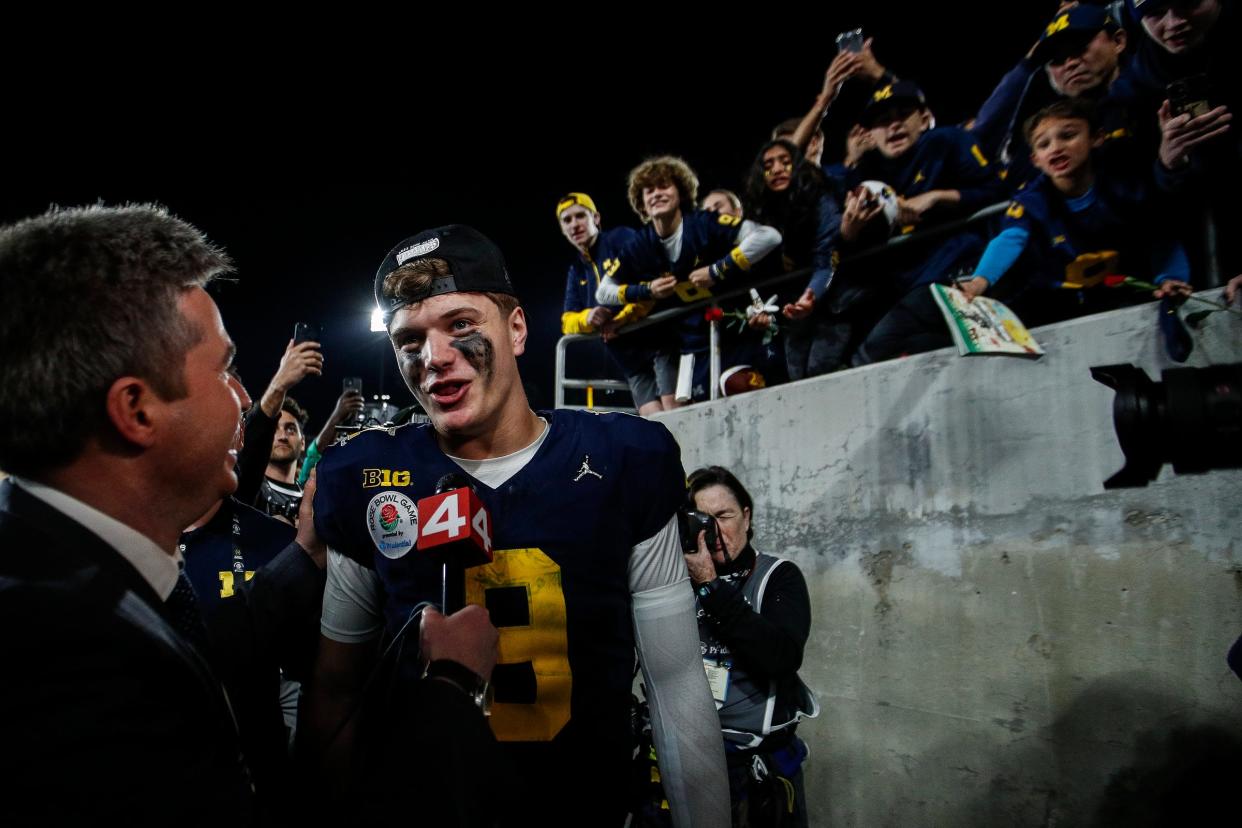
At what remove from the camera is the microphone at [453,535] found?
1505 millimetres

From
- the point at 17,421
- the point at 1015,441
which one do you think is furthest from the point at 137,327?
the point at 1015,441

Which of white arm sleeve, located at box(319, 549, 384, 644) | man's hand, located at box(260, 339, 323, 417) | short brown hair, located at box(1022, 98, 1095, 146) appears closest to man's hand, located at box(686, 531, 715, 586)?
white arm sleeve, located at box(319, 549, 384, 644)

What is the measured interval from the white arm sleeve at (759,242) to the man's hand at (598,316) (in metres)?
1.45

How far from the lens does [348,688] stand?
6.46 ft

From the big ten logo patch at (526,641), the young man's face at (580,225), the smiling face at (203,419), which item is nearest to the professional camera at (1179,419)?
the big ten logo patch at (526,641)

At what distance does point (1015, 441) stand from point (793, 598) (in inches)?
56.9

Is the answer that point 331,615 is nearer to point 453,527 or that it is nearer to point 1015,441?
point 453,527

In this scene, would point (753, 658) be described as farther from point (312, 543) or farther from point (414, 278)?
point (414, 278)

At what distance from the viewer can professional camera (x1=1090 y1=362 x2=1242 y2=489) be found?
5.72 feet

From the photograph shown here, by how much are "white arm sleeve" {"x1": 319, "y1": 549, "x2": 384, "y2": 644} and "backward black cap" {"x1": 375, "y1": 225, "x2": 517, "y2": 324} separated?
77 centimetres

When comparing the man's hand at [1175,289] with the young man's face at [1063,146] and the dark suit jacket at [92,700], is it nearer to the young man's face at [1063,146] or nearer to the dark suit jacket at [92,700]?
the young man's face at [1063,146]

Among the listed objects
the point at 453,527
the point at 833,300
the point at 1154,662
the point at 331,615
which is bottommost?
the point at 1154,662

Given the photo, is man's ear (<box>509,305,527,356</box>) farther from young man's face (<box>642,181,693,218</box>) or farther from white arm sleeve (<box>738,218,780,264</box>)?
young man's face (<box>642,181,693,218</box>)

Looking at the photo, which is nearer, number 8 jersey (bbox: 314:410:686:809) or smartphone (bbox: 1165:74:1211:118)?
number 8 jersey (bbox: 314:410:686:809)
